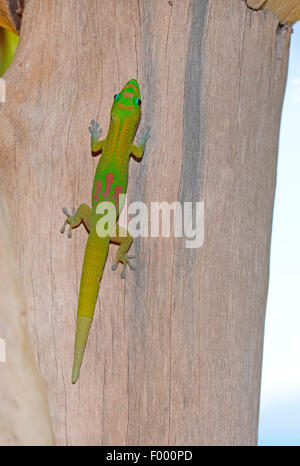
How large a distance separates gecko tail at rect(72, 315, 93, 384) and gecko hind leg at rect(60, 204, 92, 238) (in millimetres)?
348

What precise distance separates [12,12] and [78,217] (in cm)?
121

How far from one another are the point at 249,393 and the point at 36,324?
37.2 inches

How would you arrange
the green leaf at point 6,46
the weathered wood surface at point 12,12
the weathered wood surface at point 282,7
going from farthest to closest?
the green leaf at point 6,46
the weathered wood surface at point 12,12
the weathered wood surface at point 282,7

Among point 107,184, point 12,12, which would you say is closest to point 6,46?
point 12,12

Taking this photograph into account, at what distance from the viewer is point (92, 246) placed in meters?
2.04

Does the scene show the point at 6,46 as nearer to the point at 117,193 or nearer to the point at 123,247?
the point at 117,193

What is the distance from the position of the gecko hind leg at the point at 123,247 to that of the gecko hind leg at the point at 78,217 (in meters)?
0.12

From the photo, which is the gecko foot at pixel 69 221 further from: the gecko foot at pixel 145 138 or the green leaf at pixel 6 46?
the green leaf at pixel 6 46

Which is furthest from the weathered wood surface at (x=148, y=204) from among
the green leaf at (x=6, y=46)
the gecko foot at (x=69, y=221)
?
the green leaf at (x=6, y=46)

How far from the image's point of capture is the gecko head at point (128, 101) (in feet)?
6.82

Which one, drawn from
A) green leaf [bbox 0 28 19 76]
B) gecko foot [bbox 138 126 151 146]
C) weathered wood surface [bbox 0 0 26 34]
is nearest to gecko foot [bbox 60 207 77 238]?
gecko foot [bbox 138 126 151 146]

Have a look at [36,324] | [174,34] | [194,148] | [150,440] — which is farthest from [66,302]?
[174,34]

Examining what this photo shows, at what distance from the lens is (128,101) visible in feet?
6.81

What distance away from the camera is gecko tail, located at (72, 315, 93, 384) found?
192 cm
